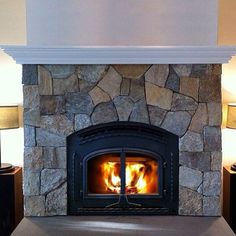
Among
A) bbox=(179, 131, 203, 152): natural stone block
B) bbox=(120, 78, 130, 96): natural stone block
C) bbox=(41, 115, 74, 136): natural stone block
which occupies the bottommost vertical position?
bbox=(179, 131, 203, 152): natural stone block

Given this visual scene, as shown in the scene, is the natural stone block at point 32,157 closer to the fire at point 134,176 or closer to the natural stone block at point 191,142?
the fire at point 134,176

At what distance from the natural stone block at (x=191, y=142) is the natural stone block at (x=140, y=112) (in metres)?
0.32

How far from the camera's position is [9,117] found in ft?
9.88

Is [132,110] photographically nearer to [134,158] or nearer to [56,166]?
[134,158]

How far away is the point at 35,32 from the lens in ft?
9.16

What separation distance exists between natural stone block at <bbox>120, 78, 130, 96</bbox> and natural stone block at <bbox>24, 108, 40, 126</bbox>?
0.65 metres

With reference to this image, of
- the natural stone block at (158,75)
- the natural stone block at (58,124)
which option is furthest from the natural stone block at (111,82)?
the natural stone block at (58,124)

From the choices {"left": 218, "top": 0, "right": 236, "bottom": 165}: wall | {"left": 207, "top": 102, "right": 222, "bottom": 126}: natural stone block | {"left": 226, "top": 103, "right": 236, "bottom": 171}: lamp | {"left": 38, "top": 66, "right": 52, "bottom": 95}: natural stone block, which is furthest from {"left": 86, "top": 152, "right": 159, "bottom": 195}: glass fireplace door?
{"left": 218, "top": 0, "right": 236, "bottom": 165}: wall

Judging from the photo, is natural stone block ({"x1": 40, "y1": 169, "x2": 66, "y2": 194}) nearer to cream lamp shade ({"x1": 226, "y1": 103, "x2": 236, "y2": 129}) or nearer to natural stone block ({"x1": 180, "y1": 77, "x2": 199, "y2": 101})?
natural stone block ({"x1": 180, "y1": 77, "x2": 199, "y2": 101})

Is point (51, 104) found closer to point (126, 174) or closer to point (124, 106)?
point (124, 106)

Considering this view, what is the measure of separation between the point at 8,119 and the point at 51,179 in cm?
65

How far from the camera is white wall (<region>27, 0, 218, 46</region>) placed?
2766mm

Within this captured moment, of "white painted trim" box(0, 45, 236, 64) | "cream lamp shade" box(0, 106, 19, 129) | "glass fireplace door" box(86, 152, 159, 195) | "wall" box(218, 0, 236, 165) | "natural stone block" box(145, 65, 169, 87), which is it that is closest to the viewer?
"white painted trim" box(0, 45, 236, 64)

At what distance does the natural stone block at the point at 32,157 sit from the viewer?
2.75 meters
